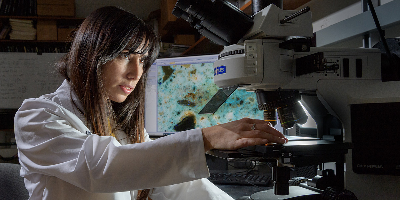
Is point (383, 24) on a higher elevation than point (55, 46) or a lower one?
lower

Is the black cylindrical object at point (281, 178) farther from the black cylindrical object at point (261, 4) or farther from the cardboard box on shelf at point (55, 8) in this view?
the cardboard box on shelf at point (55, 8)

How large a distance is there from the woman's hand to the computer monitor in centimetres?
80

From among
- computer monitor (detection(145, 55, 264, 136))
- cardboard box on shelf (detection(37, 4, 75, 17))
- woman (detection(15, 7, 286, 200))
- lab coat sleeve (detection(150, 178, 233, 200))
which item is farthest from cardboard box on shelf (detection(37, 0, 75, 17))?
lab coat sleeve (detection(150, 178, 233, 200))

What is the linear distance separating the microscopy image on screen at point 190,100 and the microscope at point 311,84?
60 cm

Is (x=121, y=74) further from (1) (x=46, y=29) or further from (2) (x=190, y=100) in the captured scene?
(1) (x=46, y=29)

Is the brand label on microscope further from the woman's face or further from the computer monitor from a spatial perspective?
the computer monitor

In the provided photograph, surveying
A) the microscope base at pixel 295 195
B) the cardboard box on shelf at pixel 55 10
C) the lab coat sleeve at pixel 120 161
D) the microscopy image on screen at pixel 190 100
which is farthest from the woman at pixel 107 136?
the cardboard box on shelf at pixel 55 10

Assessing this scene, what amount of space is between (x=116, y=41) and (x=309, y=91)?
1.90 feet

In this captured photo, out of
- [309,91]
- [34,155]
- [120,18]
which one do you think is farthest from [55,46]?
[309,91]

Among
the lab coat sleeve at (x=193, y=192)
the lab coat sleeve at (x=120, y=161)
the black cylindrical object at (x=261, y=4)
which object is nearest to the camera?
the lab coat sleeve at (x=120, y=161)

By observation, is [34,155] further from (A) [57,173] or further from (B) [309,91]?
(B) [309,91]

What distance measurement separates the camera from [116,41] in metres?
0.88

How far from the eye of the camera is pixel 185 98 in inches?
59.2

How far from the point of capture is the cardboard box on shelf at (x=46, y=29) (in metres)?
3.22
